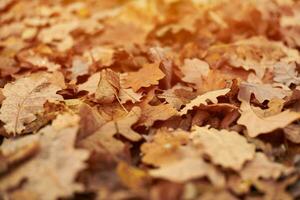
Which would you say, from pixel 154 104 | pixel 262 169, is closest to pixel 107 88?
pixel 154 104

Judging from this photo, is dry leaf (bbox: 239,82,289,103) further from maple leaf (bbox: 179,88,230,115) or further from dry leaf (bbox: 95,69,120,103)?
dry leaf (bbox: 95,69,120,103)

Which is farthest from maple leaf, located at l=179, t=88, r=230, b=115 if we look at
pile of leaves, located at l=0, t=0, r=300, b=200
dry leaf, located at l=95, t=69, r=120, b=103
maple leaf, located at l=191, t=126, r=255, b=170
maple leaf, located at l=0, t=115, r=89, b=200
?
maple leaf, located at l=0, t=115, r=89, b=200

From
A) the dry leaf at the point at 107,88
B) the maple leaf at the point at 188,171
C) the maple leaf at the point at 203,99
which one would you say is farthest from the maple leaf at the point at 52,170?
the maple leaf at the point at 203,99

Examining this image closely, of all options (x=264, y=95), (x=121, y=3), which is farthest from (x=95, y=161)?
(x=121, y=3)

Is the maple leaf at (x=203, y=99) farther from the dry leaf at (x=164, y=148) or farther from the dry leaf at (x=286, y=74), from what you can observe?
the dry leaf at (x=286, y=74)

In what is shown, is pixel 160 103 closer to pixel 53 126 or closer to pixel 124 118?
pixel 124 118

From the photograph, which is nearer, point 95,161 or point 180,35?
point 95,161

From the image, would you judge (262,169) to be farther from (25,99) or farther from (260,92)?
(25,99)
